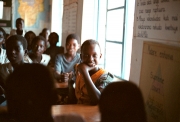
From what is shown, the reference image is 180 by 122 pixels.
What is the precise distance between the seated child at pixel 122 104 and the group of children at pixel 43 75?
0.25 feet

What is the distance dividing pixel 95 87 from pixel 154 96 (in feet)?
1.22

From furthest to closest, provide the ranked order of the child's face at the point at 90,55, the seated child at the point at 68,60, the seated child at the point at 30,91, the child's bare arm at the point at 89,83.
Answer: the seated child at the point at 68,60
the child's face at the point at 90,55
the child's bare arm at the point at 89,83
the seated child at the point at 30,91

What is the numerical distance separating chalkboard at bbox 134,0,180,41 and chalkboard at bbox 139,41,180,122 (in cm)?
7

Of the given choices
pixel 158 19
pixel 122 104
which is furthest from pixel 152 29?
pixel 122 104

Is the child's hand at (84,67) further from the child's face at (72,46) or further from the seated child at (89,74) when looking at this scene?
the child's face at (72,46)

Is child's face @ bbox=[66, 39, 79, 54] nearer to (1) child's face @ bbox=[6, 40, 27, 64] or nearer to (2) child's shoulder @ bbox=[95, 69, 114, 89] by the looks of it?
(1) child's face @ bbox=[6, 40, 27, 64]

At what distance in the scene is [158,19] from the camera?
1456 mm

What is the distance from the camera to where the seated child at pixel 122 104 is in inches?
13.6

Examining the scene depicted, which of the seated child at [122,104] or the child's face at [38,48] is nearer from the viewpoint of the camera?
the seated child at [122,104]

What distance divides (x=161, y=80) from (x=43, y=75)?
1.17 m

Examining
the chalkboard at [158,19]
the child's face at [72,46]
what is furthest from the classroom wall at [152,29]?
the child's face at [72,46]

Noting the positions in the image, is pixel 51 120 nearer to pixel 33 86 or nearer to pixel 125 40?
pixel 33 86

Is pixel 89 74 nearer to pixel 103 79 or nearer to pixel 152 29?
pixel 103 79

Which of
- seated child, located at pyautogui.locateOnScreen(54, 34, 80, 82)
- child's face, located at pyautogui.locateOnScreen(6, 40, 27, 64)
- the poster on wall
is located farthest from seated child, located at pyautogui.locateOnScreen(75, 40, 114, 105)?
the poster on wall
